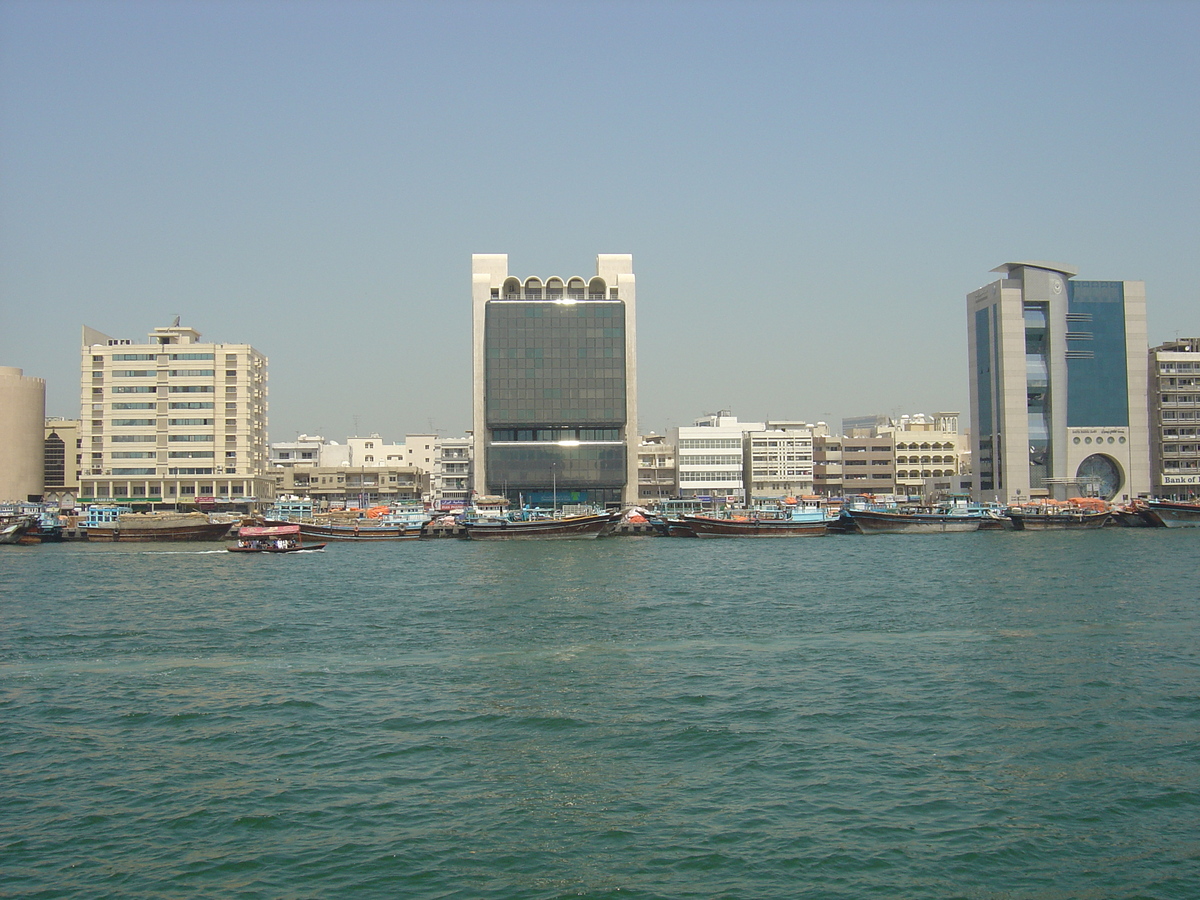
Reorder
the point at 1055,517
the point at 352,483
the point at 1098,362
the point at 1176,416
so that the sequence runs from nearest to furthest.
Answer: the point at 1055,517 < the point at 1098,362 < the point at 1176,416 < the point at 352,483

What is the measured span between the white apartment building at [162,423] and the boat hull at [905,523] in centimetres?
6899

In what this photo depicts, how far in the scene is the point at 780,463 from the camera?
5266 inches

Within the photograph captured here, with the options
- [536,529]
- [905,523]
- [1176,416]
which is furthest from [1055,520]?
[536,529]

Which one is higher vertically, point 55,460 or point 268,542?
point 55,460

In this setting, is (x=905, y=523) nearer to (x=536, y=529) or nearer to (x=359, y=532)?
(x=536, y=529)

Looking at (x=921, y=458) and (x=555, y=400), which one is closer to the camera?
(x=555, y=400)

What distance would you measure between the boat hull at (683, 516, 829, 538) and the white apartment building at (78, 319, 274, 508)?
57.1m

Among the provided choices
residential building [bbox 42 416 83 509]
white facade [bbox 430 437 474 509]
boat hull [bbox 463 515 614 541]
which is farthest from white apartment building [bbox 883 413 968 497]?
residential building [bbox 42 416 83 509]

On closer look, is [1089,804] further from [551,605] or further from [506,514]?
[506,514]

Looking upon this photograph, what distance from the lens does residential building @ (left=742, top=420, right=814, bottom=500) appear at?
133500mm

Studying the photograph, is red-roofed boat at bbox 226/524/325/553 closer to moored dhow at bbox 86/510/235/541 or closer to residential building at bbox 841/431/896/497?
moored dhow at bbox 86/510/235/541

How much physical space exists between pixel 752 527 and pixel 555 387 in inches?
1323

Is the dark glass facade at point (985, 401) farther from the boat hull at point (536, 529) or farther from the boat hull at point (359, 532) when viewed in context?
the boat hull at point (359, 532)

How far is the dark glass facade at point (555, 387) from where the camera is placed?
114 meters
